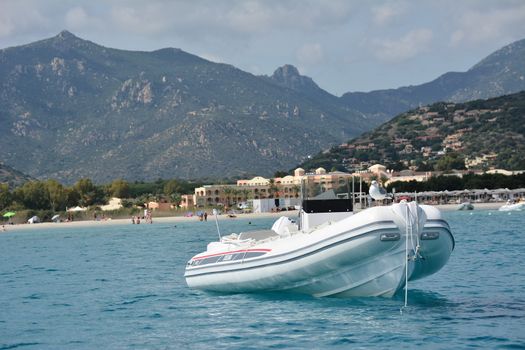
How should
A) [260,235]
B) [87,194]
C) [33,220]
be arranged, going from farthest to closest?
[87,194] < [33,220] < [260,235]

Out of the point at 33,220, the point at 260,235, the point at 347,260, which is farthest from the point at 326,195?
the point at 33,220

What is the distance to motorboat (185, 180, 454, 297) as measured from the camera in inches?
1019

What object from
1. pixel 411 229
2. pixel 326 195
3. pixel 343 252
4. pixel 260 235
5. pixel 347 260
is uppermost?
pixel 326 195

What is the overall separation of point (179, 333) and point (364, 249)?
552cm

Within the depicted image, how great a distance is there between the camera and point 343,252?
86.2ft

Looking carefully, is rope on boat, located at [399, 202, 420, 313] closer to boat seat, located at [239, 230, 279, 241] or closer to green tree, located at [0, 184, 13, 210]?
boat seat, located at [239, 230, 279, 241]

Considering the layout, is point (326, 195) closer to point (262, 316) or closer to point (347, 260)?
point (347, 260)

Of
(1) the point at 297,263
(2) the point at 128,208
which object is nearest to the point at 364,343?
(1) the point at 297,263

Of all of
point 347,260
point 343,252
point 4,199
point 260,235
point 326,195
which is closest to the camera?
point 343,252

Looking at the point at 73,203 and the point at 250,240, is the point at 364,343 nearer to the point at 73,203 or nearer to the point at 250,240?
the point at 250,240

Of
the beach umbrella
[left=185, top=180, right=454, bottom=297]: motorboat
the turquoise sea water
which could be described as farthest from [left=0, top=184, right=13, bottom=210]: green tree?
[left=185, top=180, right=454, bottom=297]: motorboat

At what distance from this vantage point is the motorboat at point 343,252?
84.9 ft

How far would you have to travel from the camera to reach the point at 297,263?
2734cm

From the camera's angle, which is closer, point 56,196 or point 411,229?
point 411,229
